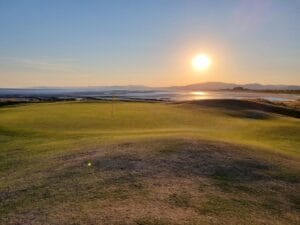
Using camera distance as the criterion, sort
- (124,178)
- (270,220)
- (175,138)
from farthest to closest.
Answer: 1. (175,138)
2. (124,178)
3. (270,220)

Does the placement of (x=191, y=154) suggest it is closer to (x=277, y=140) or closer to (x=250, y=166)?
(x=250, y=166)

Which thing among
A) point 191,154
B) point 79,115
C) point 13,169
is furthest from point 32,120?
point 191,154

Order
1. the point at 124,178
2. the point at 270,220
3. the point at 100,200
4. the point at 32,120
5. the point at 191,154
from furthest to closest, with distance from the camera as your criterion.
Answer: the point at 32,120 → the point at 191,154 → the point at 124,178 → the point at 100,200 → the point at 270,220

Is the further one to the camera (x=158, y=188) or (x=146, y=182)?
(x=146, y=182)

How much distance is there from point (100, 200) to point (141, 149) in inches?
209

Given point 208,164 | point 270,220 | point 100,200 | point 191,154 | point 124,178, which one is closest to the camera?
point 270,220

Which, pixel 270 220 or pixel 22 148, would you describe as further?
pixel 22 148

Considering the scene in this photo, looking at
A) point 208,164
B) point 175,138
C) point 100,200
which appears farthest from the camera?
point 175,138

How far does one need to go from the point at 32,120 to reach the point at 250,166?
19.0 m

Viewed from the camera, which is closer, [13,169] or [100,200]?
[100,200]

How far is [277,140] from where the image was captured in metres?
21.9

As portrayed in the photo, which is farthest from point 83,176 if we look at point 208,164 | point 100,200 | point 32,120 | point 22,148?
point 32,120

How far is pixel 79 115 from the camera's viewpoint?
3122 cm

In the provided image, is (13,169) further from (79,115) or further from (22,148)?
(79,115)
